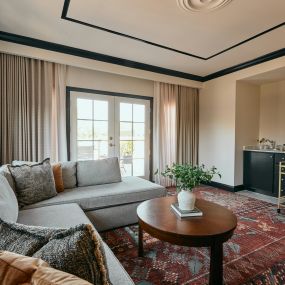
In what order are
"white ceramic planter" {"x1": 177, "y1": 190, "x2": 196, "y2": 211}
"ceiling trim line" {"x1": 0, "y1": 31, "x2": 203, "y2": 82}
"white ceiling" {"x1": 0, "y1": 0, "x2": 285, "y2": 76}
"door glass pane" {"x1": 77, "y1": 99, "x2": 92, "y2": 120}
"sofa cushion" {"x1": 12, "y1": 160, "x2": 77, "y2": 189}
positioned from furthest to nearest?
1. "door glass pane" {"x1": 77, "y1": 99, "x2": 92, "y2": 120}
2. "ceiling trim line" {"x1": 0, "y1": 31, "x2": 203, "y2": 82}
3. "sofa cushion" {"x1": 12, "y1": 160, "x2": 77, "y2": 189}
4. "white ceiling" {"x1": 0, "y1": 0, "x2": 285, "y2": 76}
5. "white ceramic planter" {"x1": 177, "y1": 190, "x2": 196, "y2": 211}

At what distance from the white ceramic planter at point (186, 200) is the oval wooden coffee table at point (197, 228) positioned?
114 mm

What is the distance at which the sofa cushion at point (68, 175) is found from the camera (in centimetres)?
262

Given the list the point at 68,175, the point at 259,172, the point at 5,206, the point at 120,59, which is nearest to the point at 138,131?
the point at 120,59

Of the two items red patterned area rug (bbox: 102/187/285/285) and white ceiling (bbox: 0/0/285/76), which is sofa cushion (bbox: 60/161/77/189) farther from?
white ceiling (bbox: 0/0/285/76)

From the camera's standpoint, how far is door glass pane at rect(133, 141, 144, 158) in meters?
4.33

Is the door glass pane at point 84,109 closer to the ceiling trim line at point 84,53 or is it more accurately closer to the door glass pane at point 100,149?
the door glass pane at point 100,149

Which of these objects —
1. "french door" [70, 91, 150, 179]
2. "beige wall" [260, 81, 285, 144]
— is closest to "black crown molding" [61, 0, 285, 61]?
"french door" [70, 91, 150, 179]

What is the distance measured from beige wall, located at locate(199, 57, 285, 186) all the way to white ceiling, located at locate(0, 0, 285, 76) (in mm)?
771

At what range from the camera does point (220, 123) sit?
4480mm

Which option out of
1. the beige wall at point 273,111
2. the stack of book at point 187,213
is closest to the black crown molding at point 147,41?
the beige wall at point 273,111

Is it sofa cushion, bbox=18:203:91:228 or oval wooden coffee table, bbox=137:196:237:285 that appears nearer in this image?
oval wooden coffee table, bbox=137:196:237:285

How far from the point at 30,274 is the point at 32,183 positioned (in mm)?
1788

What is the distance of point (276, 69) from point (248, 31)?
1.16m

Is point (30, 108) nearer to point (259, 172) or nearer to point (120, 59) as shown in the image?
point (120, 59)
